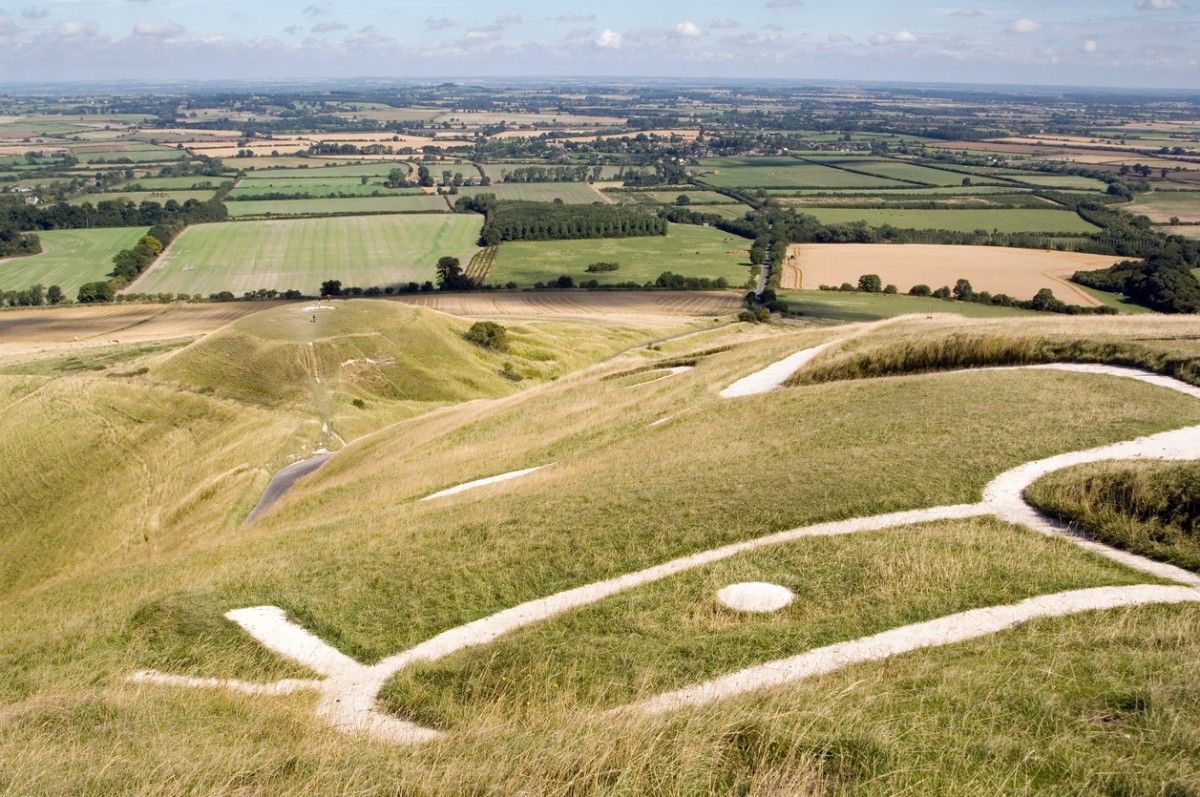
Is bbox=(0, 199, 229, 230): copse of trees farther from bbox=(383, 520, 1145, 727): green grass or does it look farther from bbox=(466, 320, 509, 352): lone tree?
bbox=(383, 520, 1145, 727): green grass

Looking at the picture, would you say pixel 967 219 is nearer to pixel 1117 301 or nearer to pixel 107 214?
pixel 1117 301

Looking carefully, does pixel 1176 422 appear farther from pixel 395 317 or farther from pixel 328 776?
pixel 395 317

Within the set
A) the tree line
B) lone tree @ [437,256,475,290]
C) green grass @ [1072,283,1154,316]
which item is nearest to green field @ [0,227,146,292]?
lone tree @ [437,256,475,290]

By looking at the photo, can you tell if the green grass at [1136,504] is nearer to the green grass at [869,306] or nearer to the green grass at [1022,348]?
the green grass at [1022,348]

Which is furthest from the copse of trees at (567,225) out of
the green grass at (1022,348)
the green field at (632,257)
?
the green grass at (1022,348)

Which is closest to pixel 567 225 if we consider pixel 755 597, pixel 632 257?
pixel 632 257
